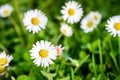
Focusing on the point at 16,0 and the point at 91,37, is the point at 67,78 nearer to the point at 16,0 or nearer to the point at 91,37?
the point at 91,37

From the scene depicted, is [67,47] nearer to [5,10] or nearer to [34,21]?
[34,21]

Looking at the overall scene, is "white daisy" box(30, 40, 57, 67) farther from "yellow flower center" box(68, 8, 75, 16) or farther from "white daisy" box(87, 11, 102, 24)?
"white daisy" box(87, 11, 102, 24)

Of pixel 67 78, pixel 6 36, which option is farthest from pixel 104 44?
pixel 6 36

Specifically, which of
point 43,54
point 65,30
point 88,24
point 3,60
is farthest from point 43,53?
Answer: point 88,24

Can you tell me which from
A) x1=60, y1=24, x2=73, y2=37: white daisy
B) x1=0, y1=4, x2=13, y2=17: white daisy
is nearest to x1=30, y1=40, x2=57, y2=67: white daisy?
x1=60, y1=24, x2=73, y2=37: white daisy

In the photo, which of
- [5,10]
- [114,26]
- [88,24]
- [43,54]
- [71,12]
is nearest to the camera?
[43,54]

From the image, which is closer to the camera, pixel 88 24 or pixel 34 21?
pixel 34 21
